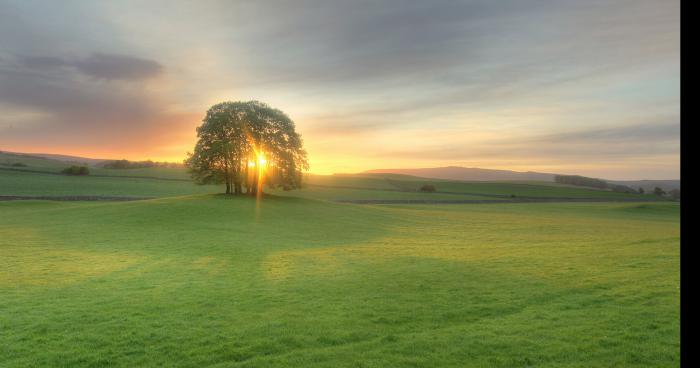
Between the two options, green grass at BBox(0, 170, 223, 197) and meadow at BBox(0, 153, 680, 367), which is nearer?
meadow at BBox(0, 153, 680, 367)

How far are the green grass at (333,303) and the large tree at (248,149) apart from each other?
29.4m

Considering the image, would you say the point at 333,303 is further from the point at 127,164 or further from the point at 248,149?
the point at 127,164

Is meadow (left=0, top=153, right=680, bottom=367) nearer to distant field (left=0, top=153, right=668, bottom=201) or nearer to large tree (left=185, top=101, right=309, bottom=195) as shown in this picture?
large tree (left=185, top=101, right=309, bottom=195)

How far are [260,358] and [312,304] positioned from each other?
445cm

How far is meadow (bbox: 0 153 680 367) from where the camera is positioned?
1027 centimetres

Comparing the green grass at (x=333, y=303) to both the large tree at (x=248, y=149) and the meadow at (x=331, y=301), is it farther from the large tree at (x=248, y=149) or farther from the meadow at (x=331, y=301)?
the large tree at (x=248, y=149)

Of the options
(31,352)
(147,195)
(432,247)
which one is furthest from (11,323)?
(147,195)

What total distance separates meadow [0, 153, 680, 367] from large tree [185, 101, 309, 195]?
26994 millimetres

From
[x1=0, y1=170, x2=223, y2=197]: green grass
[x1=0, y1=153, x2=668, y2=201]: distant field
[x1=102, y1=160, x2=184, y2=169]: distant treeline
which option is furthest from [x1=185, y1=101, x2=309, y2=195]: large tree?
[x1=102, y1=160, x2=184, y2=169]: distant treeline

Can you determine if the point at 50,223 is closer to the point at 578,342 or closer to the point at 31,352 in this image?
the point at 31,352

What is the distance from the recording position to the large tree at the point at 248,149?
195 feet

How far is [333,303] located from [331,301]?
29 cm
